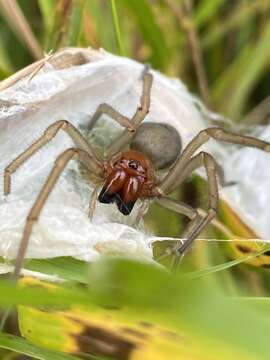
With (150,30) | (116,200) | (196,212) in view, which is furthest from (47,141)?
(150,30)

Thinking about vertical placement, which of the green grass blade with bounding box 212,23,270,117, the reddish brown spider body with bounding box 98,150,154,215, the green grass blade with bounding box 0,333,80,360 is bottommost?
the green grass blade with bounding box 0,333,80,360

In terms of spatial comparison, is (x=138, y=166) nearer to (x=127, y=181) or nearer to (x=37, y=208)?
(x=127, y=181)

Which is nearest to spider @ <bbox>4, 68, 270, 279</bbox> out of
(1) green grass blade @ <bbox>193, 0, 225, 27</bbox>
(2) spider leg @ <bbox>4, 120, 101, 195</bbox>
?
(2) spider leg @ <bbox>4, 120, 101, 195</bbox>

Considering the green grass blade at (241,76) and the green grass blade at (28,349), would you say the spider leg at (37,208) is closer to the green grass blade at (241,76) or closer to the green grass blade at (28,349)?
the green grass blade at (28,349)

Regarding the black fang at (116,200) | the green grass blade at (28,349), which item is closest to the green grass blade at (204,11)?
the black fang at (116,200)

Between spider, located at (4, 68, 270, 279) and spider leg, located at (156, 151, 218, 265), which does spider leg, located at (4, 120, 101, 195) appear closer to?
spider, located at (4, 68, 270, 279)
